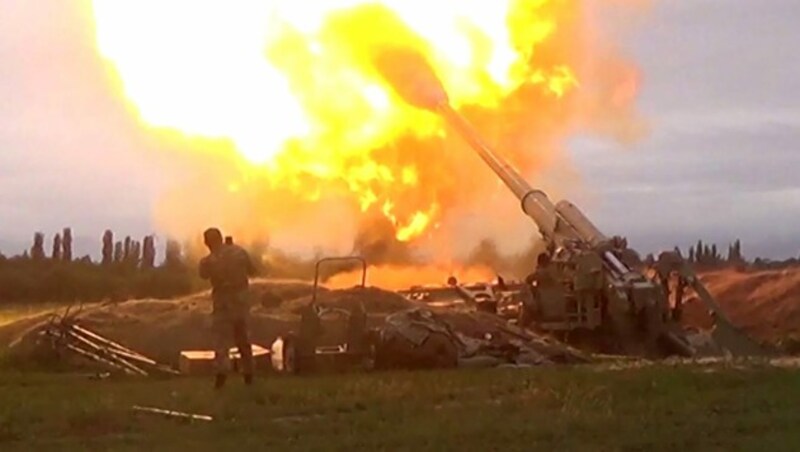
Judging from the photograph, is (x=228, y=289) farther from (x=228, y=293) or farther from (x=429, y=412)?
(x=429, y=412)

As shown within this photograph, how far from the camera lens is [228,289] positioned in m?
18.8

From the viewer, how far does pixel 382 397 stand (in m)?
16.5

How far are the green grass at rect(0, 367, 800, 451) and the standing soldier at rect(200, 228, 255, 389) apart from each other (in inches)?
25.6

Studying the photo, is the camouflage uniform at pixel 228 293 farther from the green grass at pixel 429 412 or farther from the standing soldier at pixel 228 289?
the green grass at pixel 429 412

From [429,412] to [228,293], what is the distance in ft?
15.7

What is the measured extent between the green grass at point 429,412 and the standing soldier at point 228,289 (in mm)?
651

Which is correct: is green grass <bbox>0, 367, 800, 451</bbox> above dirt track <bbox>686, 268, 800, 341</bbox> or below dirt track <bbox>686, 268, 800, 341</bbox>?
below

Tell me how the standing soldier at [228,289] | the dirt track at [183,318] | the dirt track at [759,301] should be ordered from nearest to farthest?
1. the standing soldier at [228,289]
2. the dirt track at [183,318]
3. the dirt track at [759,301]

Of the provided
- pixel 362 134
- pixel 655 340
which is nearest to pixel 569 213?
pixel 655 340

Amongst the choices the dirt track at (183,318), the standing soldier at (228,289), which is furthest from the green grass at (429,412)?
the dirt track at (183,318)

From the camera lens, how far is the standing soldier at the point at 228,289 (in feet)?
61.4

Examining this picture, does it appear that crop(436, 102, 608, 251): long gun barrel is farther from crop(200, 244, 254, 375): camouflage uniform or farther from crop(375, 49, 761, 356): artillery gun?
crop(200, 244, 254, 375): camouflage uniform

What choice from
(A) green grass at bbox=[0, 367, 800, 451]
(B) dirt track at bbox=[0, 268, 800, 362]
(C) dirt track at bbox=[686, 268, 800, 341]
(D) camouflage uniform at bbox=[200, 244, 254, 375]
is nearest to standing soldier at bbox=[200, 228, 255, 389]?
(D) camouflage uniform at bbox=[200, 244, 254, 375]

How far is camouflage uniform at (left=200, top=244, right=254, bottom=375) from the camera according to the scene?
18719 millimetres
